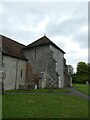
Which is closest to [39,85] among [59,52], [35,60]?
[35,60]

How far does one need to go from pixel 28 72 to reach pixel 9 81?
5.69 m

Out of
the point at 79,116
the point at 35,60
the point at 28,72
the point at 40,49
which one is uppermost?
the point at 40,49

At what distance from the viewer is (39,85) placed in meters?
29.5

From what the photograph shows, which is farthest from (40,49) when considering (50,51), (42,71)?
(42,71)

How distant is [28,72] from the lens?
32.0m

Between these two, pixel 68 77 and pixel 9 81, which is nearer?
pixel 9 81

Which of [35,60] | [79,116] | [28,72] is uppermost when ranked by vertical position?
[35,60]

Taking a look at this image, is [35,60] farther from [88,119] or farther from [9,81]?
[88,119]

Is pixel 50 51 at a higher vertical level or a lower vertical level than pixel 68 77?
higher

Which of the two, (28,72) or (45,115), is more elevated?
(28,72)

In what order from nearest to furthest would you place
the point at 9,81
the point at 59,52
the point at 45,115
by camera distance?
the point at 45,115 → the point at 9,81 → the point at 59,52

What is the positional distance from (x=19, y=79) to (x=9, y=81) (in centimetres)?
306

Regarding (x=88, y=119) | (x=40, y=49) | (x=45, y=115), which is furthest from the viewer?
(x=40, y=49)

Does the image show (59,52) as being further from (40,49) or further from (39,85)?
(39,85)
